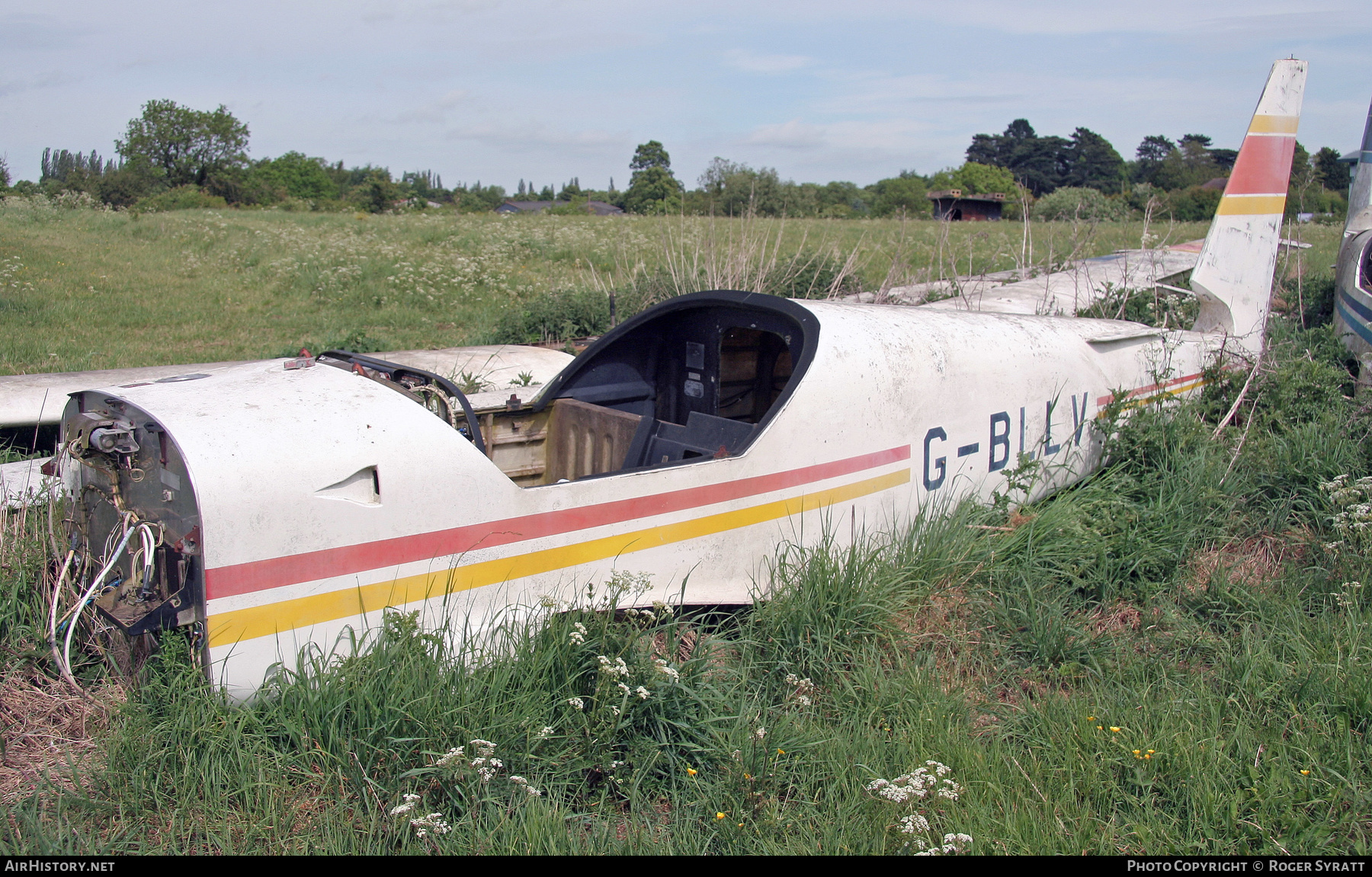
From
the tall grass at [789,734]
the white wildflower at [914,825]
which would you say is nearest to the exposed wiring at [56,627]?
the tall grass at [789,734]

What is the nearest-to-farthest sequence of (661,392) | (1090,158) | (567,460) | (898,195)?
(567,460) < (661,392) < (898,195) < (1090,158)

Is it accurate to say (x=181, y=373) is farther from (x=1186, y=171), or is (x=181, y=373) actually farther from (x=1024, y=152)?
(x=1024, y=152)

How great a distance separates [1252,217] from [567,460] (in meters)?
5.46

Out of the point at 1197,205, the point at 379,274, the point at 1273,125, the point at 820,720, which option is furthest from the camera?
the point at 1197,205

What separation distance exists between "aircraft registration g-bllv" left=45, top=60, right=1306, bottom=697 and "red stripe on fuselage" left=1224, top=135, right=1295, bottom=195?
1623mm

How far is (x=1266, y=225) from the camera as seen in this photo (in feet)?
21.2

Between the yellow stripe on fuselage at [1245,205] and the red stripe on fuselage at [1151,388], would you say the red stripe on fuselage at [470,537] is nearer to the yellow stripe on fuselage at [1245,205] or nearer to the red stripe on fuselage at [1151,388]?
the red stripe on fuselage at [1151,388]

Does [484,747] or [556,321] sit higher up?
[556,321]

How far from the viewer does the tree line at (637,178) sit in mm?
29984

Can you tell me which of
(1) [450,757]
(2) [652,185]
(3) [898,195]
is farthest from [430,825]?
(3) [898,195]

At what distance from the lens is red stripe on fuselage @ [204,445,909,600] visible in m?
2.50

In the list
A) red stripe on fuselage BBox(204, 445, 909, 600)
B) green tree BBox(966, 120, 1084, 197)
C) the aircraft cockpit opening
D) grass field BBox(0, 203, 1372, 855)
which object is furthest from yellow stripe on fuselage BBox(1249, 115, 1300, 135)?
green tree BBox(966, 120, 1084, 197)

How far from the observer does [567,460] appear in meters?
4.55

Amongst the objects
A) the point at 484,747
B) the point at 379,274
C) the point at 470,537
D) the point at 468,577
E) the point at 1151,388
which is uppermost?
the point at 379,274
